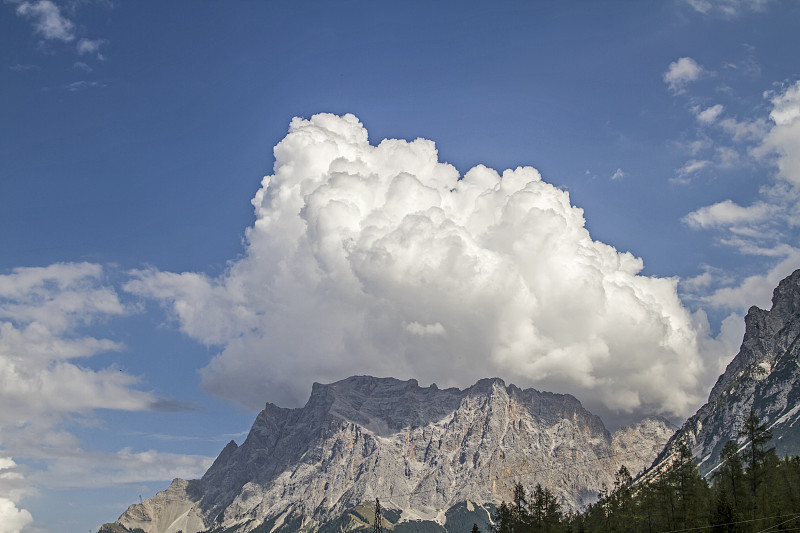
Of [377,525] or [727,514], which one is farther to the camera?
[377,525]

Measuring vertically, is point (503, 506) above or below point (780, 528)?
above

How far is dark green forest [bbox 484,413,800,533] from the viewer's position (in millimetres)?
121125

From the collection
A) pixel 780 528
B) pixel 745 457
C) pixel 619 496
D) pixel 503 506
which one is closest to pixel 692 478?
pixel 745 457

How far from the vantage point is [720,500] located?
12381cm

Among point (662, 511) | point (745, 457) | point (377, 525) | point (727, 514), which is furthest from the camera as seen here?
point (377, 525)

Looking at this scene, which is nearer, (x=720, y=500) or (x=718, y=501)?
(x=720, y=500)

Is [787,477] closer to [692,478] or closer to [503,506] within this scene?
[692,478]

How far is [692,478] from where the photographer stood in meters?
135

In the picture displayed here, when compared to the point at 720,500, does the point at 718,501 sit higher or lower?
higher

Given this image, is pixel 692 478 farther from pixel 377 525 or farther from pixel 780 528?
pixel 377 525

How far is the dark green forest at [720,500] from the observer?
121 m

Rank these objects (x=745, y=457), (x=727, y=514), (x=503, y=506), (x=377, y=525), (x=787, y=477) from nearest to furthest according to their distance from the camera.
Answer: (x=727, y=514)
(x=745, y=457)
(x=787, y=477)
(x=377, y=525)
(x=503, y=506)

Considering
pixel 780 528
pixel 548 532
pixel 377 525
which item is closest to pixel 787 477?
pixel 780 528

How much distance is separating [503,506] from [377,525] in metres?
38.1
